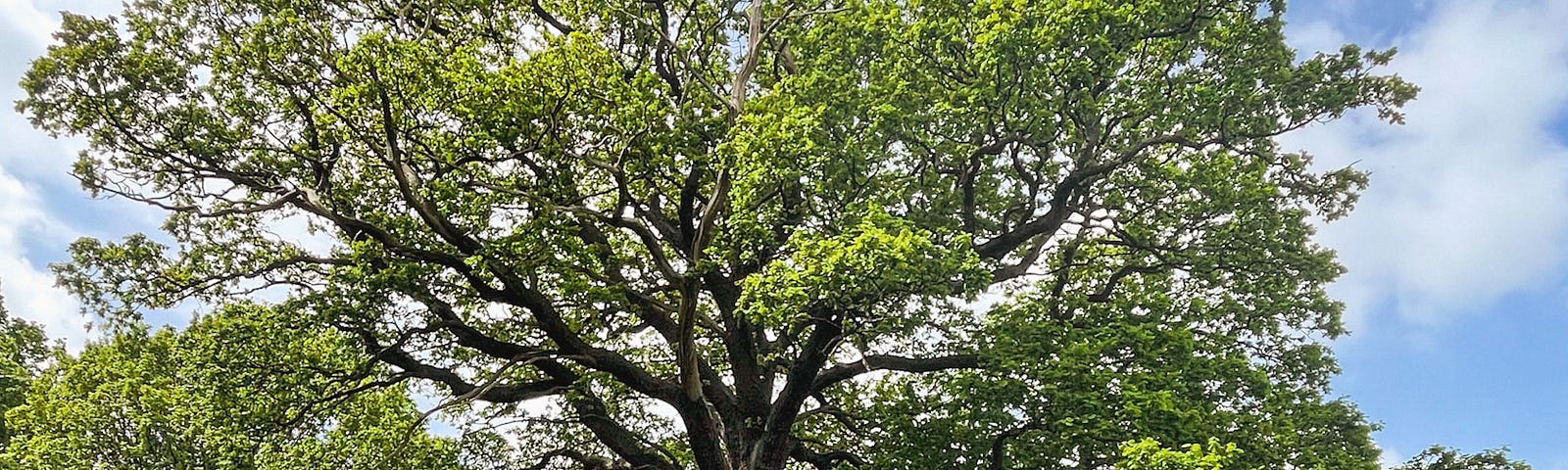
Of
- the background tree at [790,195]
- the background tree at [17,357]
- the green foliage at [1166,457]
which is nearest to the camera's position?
the green foliage at [1166,457]

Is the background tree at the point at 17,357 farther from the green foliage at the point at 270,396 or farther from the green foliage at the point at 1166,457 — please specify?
the green foliage at the point at 1166,457

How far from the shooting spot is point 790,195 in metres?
13.1

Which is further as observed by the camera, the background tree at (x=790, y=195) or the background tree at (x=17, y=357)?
the background tree at (x=17, y=357)

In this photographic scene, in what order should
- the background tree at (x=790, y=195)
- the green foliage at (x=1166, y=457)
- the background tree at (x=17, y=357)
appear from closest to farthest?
the green foliage at (x=1166, y=457)
the background tree at (x=790, y=195)
the background tree at (x=17, y=357)

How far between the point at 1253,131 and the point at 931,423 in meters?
6.30

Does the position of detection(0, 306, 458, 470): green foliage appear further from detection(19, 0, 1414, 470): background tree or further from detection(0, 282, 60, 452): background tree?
detection(0, 282, 60, 452): background tree

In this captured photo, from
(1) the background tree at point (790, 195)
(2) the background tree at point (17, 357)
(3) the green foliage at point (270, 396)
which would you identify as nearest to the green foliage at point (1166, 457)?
(1) the background tree at point (790, 195)

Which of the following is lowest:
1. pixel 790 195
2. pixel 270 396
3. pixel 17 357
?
pixel 270 396

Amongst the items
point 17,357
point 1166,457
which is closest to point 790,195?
point 1166,457

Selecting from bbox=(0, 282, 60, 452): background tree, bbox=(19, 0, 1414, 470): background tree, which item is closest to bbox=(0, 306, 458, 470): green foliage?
bbox=(19, 0, 1414, 470): background tree

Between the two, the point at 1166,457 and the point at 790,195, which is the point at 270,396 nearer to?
the point at 790,195

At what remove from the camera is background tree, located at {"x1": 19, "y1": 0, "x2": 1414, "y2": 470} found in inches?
460

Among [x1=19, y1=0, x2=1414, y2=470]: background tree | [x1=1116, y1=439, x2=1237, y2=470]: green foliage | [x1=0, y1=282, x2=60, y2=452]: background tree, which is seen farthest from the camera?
[x1=0, y1=282, x2=60, y2=452]: background tree

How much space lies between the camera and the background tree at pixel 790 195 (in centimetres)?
1168
